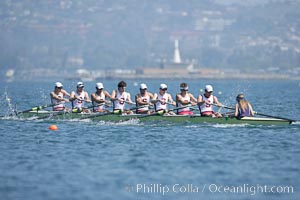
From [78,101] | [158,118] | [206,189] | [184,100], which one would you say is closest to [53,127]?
[158,118]

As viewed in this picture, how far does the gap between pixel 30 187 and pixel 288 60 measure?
183971 millimetres

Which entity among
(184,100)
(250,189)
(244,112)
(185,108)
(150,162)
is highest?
(184,100)

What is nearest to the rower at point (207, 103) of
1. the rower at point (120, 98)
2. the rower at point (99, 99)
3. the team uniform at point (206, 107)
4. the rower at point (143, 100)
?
the team uniform at point (206, 107)

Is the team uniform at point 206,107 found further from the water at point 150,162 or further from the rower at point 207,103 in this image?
the water at point 150,162

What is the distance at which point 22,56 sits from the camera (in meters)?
176

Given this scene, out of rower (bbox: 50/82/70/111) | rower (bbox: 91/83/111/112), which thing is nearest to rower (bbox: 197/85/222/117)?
rower (bbox: 91/83/111/112)

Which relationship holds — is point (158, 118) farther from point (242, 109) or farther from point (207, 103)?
point (242, 109)

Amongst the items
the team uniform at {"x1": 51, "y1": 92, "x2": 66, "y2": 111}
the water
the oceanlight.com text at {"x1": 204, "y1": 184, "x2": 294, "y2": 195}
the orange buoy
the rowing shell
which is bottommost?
the oceanlight.com text at {"x1": 204, "y1": 184, "x2": 294, "y2": 195}

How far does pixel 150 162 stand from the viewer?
20.5 m

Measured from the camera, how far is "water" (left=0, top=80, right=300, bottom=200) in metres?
17.5

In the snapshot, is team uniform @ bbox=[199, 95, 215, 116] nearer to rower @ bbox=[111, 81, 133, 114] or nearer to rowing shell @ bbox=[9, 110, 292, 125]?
rowing shell @ bbox=[9, 110, 292, 125]

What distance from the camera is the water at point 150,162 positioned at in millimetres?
→ 17469

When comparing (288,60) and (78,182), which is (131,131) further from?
(288,60)

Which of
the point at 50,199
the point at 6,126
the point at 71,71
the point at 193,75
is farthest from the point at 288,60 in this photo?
the point at 50,199
